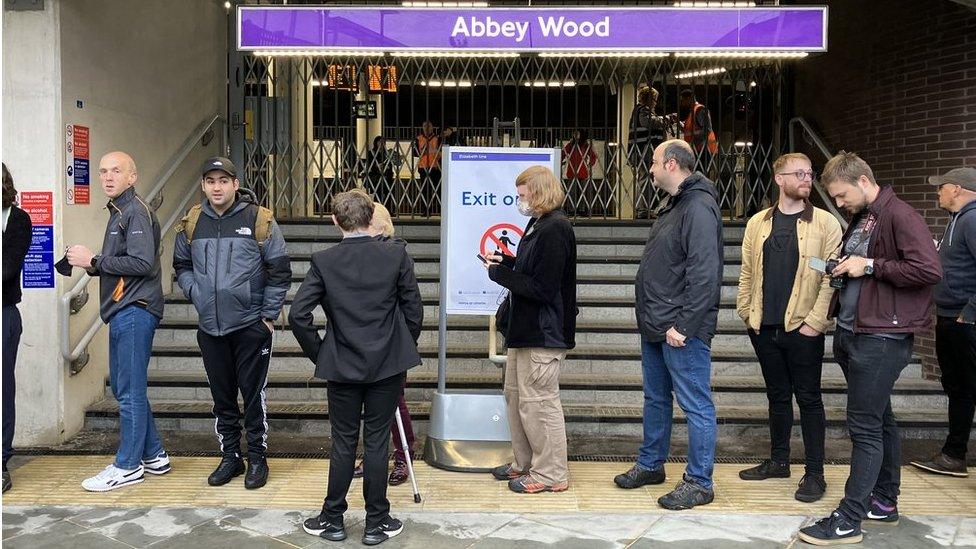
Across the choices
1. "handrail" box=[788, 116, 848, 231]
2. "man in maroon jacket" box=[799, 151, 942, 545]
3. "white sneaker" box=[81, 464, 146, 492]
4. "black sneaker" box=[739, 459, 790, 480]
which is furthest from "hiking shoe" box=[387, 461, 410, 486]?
"handrail" box=[788, 116, 848, 231]

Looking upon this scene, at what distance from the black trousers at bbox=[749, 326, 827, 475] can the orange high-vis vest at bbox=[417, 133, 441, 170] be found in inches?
220

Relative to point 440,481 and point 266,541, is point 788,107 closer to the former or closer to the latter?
point 440,481

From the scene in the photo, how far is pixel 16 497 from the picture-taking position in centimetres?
467

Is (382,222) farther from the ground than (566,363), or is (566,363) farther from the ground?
(382,222)

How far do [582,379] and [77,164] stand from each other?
13.4ft

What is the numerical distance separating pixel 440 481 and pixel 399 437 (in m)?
0.40

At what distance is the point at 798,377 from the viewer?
470 cm

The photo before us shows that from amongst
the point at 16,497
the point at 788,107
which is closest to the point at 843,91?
the point at 788,107

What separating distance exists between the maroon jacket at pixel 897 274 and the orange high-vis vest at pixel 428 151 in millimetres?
6279

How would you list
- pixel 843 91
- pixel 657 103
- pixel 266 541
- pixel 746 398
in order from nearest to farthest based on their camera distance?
pixel 266 541
pixel 746 398
pixel 843 91
pixel 657 103

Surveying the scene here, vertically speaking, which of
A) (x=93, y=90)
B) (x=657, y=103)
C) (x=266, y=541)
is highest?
(x=657, y=103)

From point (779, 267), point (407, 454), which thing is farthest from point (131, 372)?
point (779, 267)

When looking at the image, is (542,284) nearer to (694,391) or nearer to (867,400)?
(694,391)

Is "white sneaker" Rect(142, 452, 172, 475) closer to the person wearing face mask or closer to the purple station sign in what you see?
the person wearing face mask
